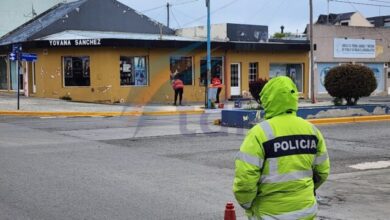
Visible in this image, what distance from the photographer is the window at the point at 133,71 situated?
3262cm

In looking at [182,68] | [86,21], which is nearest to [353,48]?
[182,68]

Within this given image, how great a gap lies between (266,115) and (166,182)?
5.48 m

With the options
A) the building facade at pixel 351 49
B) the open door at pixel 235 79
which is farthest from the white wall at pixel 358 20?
the open door at pixel 235 79

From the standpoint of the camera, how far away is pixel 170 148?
44.1 ft

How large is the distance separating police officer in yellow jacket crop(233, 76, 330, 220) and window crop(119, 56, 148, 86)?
95.5 ft

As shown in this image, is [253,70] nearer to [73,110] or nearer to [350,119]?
[73,110]

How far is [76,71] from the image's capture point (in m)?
32.4

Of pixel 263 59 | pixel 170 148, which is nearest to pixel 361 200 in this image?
pixel 170 148

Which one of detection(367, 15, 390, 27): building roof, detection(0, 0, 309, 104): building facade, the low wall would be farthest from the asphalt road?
detection(367, 15, 390, 27): building roof

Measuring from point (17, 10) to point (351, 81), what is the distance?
31.6 m

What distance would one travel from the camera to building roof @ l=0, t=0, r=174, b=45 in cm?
3631

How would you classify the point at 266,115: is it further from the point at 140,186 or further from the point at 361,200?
the point at 140,186

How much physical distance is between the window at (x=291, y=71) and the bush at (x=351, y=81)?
18.4 metres

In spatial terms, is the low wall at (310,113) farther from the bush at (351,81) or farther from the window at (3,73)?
the window at (3,73)
